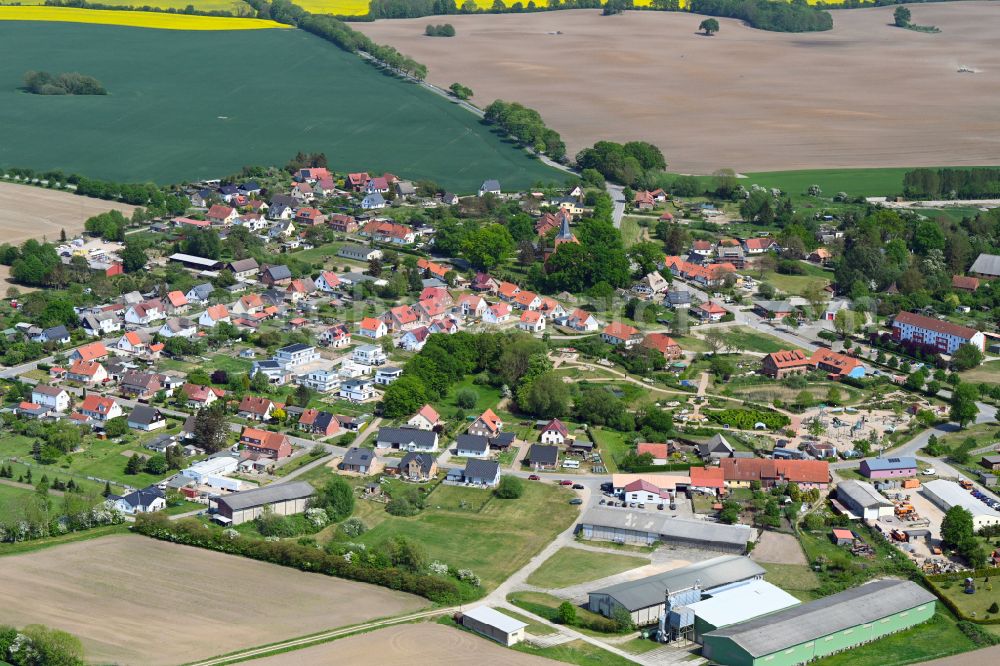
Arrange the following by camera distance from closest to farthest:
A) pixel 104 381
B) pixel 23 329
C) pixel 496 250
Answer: pixel 104 381, pixel 23 329, pixel 496 250

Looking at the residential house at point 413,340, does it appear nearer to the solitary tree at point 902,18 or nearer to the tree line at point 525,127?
the tree line at point 525,127

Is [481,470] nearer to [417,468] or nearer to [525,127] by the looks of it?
[417,468]

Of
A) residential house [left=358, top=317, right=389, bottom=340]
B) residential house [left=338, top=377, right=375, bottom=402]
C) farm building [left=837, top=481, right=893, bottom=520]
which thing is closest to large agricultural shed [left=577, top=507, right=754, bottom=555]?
farm building [left=837, top=481, right=893, bottom=520]

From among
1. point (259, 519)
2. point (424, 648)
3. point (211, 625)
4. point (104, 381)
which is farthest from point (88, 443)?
point (424, 648)

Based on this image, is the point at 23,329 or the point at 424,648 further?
the point at 23,329

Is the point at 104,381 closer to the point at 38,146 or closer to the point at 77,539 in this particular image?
the point at 77,539
